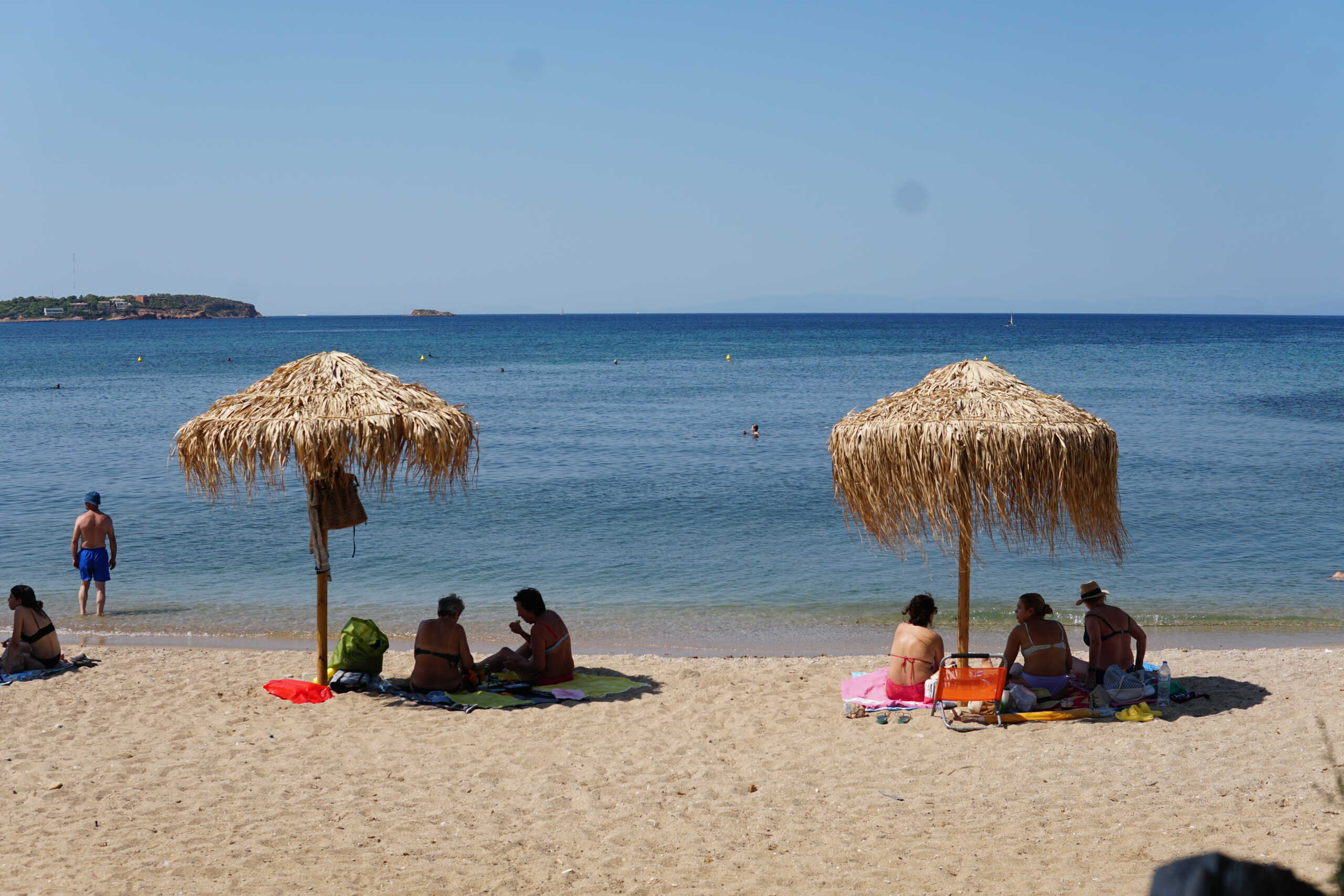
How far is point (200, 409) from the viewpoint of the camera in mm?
31906

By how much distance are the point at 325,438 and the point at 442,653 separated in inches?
70.6

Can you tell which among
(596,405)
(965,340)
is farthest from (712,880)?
(965,340)

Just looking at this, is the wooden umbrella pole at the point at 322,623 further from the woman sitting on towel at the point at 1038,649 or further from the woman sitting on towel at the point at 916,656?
the woman sitting on towel at the point at 1038,649

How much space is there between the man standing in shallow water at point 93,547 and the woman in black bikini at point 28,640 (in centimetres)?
290

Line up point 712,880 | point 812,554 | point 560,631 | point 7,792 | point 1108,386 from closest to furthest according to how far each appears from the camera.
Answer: point 712,880 < point 7,792 < point 560,631 < point 812,554 < point 1108,386

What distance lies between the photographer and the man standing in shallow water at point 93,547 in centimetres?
1070

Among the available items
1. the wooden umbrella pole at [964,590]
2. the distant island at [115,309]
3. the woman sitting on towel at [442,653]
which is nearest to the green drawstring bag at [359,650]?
the woman sitting on towel at [442,653]

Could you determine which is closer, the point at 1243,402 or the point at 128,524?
the point at 128,524

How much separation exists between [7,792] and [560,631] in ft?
11.7

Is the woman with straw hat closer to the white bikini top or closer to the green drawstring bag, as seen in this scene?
the white bikini top

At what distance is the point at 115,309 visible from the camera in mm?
148500

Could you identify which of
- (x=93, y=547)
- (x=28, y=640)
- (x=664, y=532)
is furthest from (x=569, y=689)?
(x=664, y=532)

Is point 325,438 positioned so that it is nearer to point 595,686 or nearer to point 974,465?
point 595,686

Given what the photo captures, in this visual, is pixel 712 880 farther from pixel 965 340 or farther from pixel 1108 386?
pixel 965 340
